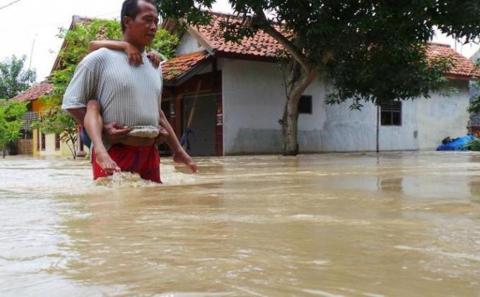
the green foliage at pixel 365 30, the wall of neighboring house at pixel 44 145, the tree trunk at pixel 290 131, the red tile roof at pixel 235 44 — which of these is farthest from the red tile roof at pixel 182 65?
the wall of neighboring house at pixel 44 145

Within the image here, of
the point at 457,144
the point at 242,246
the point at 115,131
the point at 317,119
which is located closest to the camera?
the point at 242,246

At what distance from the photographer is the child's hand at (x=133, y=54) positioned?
392 cm

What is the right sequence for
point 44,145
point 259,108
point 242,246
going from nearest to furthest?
point 242,246
point 259,108
point 44,145

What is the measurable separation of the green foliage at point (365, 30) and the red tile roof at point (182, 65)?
248 cm

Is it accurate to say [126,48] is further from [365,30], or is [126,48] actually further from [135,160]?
[365,30]

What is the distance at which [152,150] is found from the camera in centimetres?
417

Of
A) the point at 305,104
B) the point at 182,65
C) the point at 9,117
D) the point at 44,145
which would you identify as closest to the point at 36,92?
the point at 44,145

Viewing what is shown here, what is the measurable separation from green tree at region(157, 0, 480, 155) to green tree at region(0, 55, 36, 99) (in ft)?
74.1

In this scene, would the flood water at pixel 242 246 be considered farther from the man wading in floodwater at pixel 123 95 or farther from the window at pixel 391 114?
the window at pixel 391 114

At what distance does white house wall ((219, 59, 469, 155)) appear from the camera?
58.3 feet

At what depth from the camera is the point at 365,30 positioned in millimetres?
12609

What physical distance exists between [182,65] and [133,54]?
45.2ft

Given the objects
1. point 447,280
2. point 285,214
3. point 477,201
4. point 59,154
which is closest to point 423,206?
point 477,201

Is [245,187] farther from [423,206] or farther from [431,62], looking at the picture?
[431,62]
